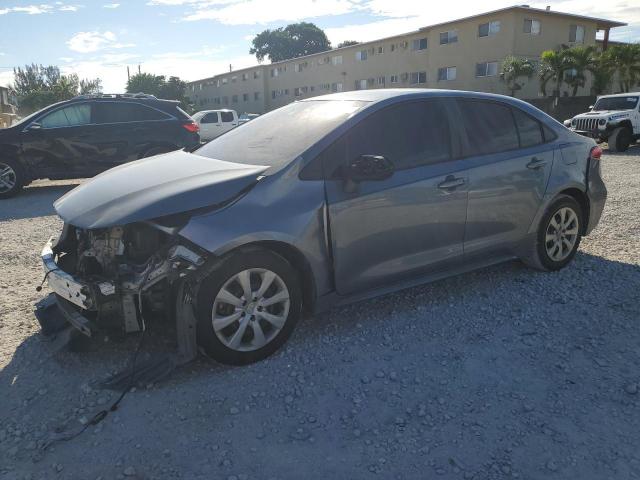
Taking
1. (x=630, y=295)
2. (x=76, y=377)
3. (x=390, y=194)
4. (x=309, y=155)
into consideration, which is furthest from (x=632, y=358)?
(x=76, y=377)

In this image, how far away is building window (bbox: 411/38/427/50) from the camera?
118 feet

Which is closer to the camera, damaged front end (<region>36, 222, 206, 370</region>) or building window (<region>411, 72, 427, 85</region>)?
damaged front end (<region>36, 222, 206, 370</region>)

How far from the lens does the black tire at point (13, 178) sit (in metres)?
9.09

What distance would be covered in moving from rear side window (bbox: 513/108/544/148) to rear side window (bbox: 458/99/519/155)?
67 millimetres

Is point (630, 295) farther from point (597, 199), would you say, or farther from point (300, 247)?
point (300, 247)

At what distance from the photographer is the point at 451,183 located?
3854 millimetres

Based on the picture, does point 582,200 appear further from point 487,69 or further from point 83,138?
point 487,69

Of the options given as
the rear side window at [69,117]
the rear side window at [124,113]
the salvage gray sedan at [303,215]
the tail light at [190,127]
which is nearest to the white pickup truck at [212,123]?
the tail light at [190,127]

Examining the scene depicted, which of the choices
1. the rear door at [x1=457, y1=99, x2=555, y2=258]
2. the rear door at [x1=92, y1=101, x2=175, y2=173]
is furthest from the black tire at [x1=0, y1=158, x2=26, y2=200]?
the rear door at [x1=457, y1=99, x2=555, y2=258]

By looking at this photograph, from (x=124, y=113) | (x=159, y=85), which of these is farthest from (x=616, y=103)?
(x=159, y=85)

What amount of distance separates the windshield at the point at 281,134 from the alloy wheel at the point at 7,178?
21.5 ft

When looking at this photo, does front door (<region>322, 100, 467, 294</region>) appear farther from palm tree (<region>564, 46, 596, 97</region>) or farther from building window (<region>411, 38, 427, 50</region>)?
building window (<region>411, 38, 427, 50</region>)

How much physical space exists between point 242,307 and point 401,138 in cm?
172

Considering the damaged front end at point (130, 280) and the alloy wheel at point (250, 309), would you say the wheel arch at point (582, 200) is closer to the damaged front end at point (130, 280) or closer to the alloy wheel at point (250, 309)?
the alloy wheel at point (250, 309)
